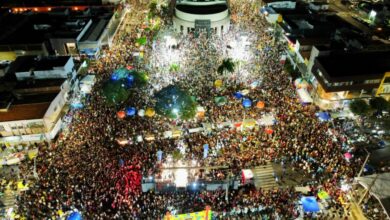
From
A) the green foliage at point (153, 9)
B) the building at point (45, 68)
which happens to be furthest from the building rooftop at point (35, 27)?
the green foliage at point (153, 9)

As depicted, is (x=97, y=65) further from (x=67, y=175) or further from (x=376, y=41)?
(x=376, y=41)

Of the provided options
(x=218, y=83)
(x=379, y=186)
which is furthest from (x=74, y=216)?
(x=379, y=186)

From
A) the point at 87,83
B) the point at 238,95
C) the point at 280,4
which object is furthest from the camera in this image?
the point at 280,4

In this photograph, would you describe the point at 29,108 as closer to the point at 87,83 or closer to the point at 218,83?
the point at 87,83

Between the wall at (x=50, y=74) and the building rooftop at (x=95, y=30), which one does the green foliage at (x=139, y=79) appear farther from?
the building rooftop at (x=95, y=30)

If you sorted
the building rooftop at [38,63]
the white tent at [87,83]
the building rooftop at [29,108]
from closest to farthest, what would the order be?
the building rooftop at [29,108] < the building rooftop at [38,63] < the white tent at [87,83]

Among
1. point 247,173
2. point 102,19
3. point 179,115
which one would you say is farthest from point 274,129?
point 102,19

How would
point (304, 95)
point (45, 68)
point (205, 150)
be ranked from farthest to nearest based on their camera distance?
point (304, 95), point (45, 68), point (205, 150)
